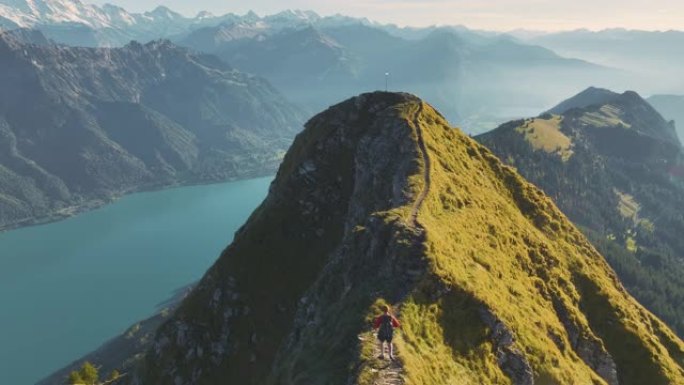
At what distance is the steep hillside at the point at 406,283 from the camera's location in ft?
160

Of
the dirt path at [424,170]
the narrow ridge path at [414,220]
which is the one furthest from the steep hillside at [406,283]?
the dirt path at [424,170]

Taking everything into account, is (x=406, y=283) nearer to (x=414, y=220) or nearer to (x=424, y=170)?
(x=414, y=220)

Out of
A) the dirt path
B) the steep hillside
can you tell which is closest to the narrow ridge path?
the dirt path

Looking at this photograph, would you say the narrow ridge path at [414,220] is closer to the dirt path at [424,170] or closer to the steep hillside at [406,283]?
the dirt path at [424,170]

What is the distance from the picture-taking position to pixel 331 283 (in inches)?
2665

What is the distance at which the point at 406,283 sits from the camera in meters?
51.7

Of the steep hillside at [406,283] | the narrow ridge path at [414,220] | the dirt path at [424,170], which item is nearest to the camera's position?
the narrow ridge path at [414,220]

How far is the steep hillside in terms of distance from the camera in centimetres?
4872

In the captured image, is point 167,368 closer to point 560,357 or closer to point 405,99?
point 560,357

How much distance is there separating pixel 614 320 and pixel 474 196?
84.1 feet

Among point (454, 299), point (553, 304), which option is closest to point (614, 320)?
point (553, 304)

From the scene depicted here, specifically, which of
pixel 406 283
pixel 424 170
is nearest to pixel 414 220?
pixel 406 283

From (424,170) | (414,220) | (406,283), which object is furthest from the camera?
(424,170)

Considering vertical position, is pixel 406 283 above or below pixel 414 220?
below
